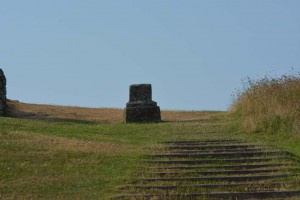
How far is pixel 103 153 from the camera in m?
14.1

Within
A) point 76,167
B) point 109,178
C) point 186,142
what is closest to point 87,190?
point 109,178

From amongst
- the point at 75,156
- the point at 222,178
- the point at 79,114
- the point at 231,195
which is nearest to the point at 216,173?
the point at 222,178

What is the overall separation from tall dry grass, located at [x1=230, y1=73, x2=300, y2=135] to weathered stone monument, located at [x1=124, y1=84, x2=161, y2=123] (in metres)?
3.13

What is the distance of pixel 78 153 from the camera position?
14.0 m

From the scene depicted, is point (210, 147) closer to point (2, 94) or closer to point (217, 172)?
point (217, 172)

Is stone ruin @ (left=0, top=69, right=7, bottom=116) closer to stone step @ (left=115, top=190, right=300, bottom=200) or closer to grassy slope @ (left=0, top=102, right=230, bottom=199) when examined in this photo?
grassy slope @ (left=0, top=102, right=230, bottom=199)

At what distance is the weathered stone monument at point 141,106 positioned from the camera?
23.4 metres

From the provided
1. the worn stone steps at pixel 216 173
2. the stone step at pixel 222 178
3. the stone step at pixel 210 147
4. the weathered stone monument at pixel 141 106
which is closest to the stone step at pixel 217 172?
the worn stone steps at pixel 216 173

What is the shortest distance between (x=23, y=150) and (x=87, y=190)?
400 cm

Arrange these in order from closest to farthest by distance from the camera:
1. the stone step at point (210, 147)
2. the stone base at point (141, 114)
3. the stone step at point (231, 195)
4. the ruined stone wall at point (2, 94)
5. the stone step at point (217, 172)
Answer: the stone step at point (231, 195) < the stone step at point (217, 172) < the stone step at point (210, 147) < the stone base at point (141, 114) < the ruined stone wall at point (2, 94)

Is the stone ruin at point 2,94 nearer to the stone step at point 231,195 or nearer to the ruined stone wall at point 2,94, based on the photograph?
the ruined stone wall at point 2,94

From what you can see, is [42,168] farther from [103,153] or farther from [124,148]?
[124,148]

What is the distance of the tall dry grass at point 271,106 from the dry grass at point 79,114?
9.50ft

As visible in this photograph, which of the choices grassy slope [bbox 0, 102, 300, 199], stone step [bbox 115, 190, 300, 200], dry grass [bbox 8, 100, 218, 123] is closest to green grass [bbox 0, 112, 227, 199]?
grassy slope [bbox 0, 102, 300, 199]
